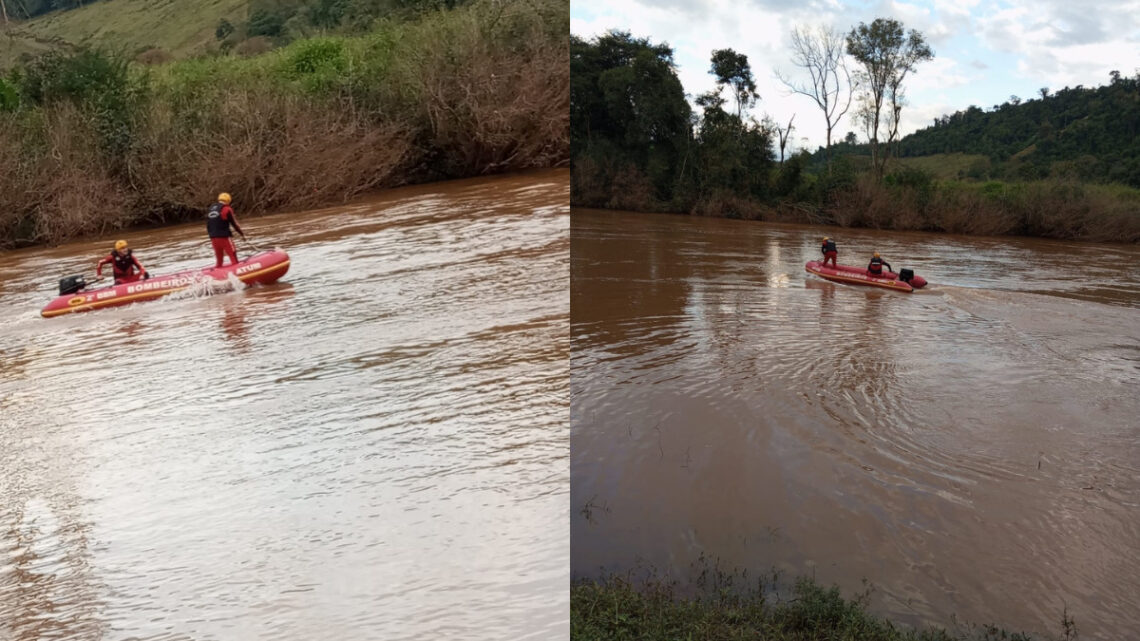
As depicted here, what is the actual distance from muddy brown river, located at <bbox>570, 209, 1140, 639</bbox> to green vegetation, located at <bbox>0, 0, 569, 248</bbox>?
8801mm

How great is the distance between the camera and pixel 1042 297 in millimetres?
12859

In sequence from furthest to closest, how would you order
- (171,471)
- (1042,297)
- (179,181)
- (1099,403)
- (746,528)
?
(179,181) < (1042,297) < (1099,403) < (171,471) < (746,528)

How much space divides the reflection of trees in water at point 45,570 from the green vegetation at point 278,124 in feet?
43.8

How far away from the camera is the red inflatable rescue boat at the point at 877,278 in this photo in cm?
1322

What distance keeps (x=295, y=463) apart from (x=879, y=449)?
352 centimetres

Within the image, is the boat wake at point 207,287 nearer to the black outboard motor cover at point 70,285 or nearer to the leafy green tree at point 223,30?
the black outboard motor cover at point 70,285

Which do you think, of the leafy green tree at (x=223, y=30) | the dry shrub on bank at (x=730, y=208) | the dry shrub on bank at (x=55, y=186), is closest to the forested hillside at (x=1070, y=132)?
the dry shrub on bank at (x=730, y=208)

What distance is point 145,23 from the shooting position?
29.7m

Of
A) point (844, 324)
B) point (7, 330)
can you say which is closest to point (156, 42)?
point (7, 330)

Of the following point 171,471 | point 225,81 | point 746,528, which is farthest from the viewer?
point 225,81

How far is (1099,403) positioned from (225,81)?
18113 millimetres

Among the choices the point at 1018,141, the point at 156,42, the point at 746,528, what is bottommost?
the point at 746,528

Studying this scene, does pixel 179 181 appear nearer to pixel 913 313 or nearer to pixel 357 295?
pixel 357 295

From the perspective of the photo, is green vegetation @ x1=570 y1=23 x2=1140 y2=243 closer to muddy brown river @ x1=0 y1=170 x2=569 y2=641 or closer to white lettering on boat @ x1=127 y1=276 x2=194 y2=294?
muddy brown river @ x1=0 y1=170 x2=569 y2=641
